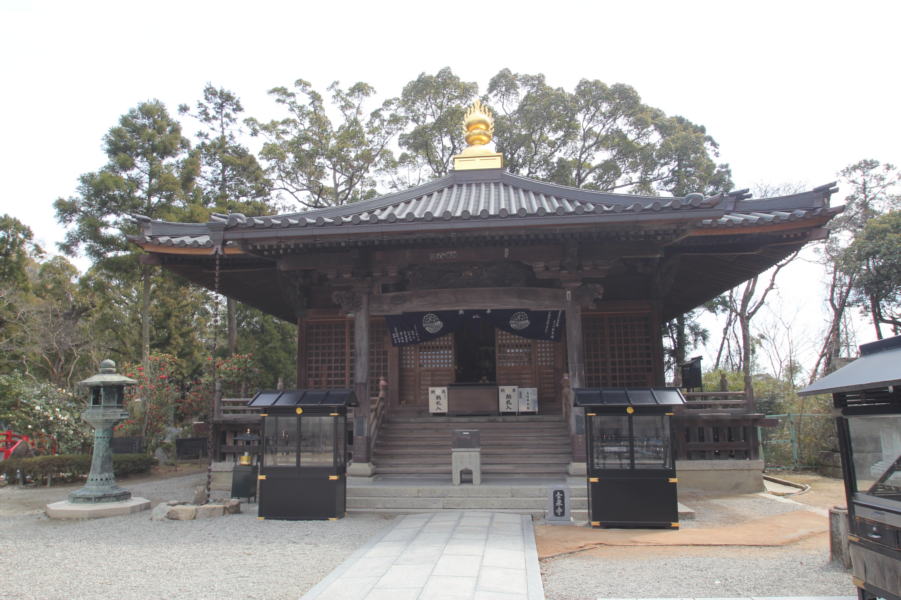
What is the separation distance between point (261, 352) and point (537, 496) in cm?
1827

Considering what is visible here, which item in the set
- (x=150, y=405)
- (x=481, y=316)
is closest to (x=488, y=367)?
(x=481, y=316)

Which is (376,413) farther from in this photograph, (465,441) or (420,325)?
(465,441)

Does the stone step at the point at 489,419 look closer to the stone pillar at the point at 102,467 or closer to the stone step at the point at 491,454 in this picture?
the stone step at the point at 491,454

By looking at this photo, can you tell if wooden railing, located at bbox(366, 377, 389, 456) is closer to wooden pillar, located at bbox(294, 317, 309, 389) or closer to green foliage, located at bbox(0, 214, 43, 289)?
wooden pillar, located at bbox(294, 317, 309, 389)

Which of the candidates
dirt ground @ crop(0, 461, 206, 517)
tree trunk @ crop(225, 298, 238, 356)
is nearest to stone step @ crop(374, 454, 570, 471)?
dirt ground @ crop(0, 461, 206, 517)

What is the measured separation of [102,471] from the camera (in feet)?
31.5

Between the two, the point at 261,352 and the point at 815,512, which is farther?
the point at 261,352

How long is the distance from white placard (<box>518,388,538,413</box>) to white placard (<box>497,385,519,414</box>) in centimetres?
11

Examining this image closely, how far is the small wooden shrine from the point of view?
920cm

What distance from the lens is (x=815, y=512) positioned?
28.5ft

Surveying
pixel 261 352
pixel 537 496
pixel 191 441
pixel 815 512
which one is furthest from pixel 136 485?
pixel 815 512

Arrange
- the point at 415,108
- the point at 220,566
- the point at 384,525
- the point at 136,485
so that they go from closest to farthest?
the point at 220,566 < the point at 384,525 < the point at 136,485 < the point at 415,108

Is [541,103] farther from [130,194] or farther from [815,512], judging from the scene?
[815,512]

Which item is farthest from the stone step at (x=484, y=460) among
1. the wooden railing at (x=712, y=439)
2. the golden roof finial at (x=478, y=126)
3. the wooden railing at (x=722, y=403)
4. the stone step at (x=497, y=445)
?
the golden roof finial at (x=478, y=126)
